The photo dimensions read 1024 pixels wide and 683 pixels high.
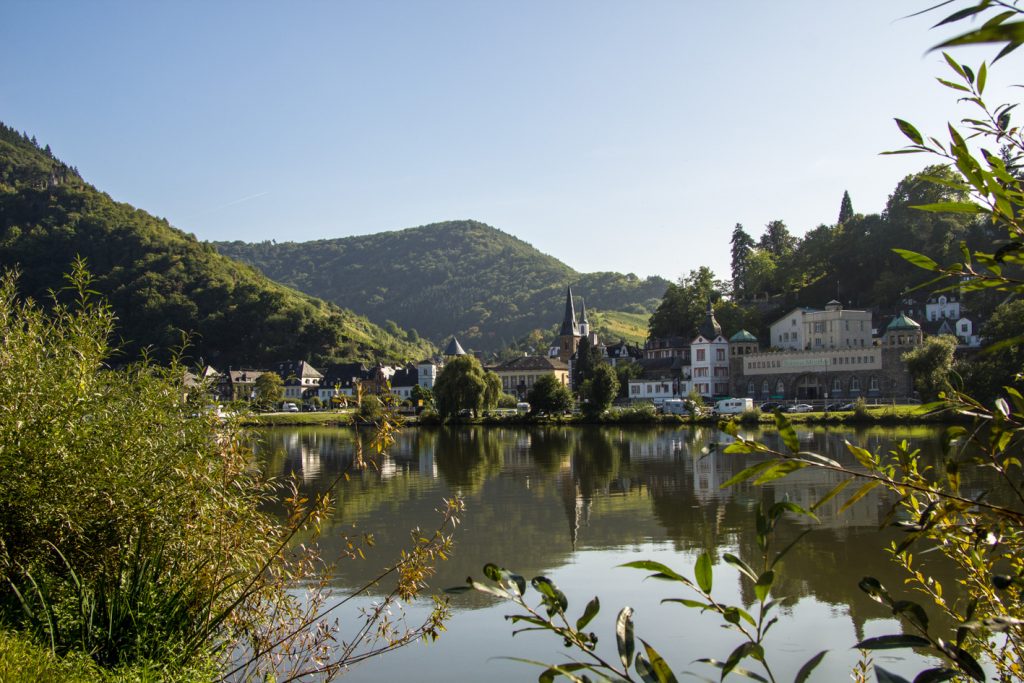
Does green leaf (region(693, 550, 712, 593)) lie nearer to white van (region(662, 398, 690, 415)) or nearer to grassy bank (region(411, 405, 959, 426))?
grassy bank (region(411, 405, 959, 426))

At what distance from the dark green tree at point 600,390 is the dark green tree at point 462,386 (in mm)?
8564

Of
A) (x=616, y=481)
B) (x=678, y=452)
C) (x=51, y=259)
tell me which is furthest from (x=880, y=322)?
(x=51, y=259)

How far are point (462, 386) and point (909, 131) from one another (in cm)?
6888

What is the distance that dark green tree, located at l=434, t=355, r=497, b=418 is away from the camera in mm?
70375

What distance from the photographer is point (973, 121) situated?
2.43 meters

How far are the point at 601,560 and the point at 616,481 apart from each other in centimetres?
1298

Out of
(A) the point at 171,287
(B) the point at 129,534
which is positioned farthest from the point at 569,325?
(B) the point at 129,534

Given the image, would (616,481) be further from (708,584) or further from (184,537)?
(708,584)

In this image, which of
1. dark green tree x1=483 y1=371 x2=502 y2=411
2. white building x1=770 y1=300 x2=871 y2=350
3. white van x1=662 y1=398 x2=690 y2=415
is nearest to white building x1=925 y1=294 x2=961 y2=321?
white building x1=770 y1=300 x2=871 y2=350

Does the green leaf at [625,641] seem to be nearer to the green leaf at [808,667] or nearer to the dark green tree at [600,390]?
the green leaf at [808,667]

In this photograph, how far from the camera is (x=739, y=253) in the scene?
4520 inches

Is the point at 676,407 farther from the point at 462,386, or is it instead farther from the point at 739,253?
the point at 739,253

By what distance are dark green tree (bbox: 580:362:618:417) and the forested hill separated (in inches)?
2637

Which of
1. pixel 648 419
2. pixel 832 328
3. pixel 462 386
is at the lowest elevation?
pixel 648 419
